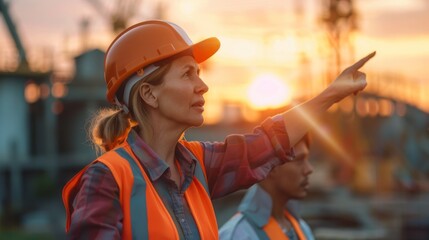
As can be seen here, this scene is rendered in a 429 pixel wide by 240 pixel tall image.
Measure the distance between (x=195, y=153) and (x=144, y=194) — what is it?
1.78ft

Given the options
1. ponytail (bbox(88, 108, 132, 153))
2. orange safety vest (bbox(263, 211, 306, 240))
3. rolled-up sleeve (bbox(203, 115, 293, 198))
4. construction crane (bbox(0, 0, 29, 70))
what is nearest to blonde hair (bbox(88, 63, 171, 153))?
ponytail (bbox(88, 108, 132, 153))

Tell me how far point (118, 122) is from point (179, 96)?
27 cm

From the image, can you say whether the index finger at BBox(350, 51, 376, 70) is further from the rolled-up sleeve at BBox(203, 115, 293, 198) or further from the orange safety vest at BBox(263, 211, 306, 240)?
the orange safety vest at BBox(263, 211, 306, 240)

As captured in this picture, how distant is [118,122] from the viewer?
3.44 metres

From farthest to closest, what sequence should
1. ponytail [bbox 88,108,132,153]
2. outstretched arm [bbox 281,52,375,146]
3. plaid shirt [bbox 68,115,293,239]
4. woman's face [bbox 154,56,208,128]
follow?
outstretched arm [bbox 281,52,375,146] → ponytail [bbox 88,108,132,153] → woman's face [bbox 154,56,208,128] → plaid shirt [bbox 68,115,293,239]

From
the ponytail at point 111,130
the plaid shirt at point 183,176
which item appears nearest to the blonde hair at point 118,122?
the ponytail at point 111,130

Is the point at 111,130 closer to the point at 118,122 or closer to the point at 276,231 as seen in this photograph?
the point at 118,122

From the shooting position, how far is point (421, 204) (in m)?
39.8

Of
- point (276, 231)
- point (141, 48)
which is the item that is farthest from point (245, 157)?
point (276, 231)

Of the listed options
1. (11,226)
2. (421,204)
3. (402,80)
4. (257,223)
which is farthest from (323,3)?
(257,223)

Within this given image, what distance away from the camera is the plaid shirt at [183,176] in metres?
2.88

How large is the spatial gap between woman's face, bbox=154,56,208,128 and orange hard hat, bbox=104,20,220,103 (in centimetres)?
7

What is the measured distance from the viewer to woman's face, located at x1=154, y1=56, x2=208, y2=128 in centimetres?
331

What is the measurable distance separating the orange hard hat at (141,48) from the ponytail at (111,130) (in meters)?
0.10
